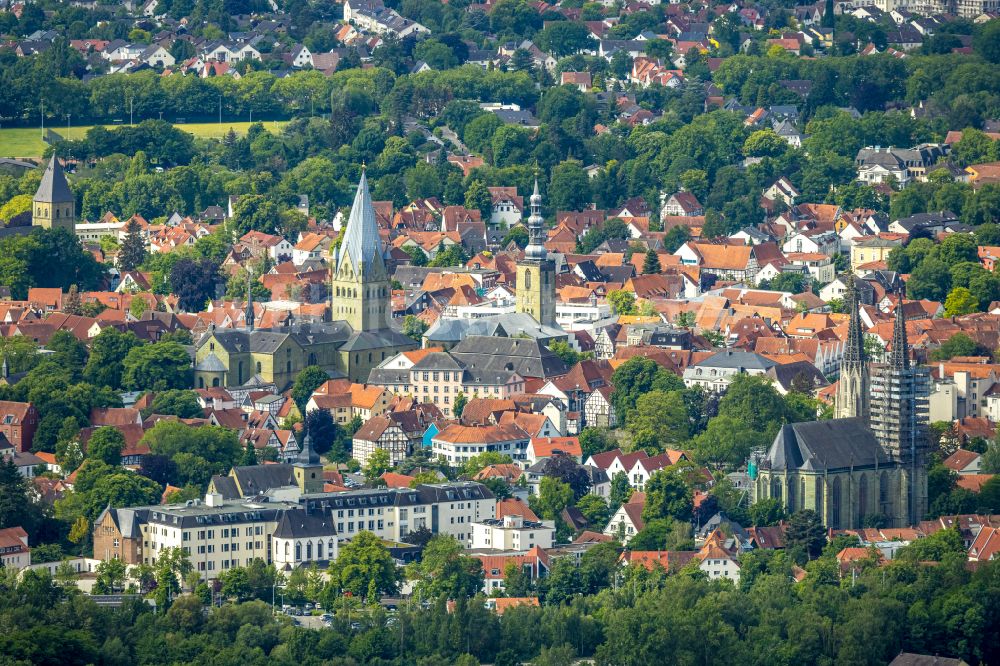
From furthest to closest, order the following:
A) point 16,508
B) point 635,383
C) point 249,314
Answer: point 249,314, point 635,383, point 16,508

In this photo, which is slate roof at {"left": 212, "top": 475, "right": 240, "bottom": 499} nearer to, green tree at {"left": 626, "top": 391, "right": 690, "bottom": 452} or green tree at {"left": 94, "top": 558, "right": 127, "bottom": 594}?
green tree at {"left": 94, "top": 558, "right": 127, "bottom": 594}

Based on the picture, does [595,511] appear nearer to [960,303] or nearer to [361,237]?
[361,237]

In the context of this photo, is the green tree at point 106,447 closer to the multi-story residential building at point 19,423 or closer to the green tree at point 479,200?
the multi-story residential building at point 19,423

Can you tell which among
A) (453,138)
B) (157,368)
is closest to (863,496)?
(157,368)

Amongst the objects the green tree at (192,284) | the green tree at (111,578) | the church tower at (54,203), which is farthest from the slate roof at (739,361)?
the church tower at (54,203)

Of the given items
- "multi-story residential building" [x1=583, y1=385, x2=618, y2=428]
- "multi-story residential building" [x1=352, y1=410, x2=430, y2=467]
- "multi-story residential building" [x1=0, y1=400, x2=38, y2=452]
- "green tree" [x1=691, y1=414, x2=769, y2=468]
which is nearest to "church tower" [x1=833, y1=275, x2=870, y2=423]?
"green tree" [x1=691, y1=414, x2=769, y2=468]

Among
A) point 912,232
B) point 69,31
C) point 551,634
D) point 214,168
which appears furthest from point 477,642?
point 69,31

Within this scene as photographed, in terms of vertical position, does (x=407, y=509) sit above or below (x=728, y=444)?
below
